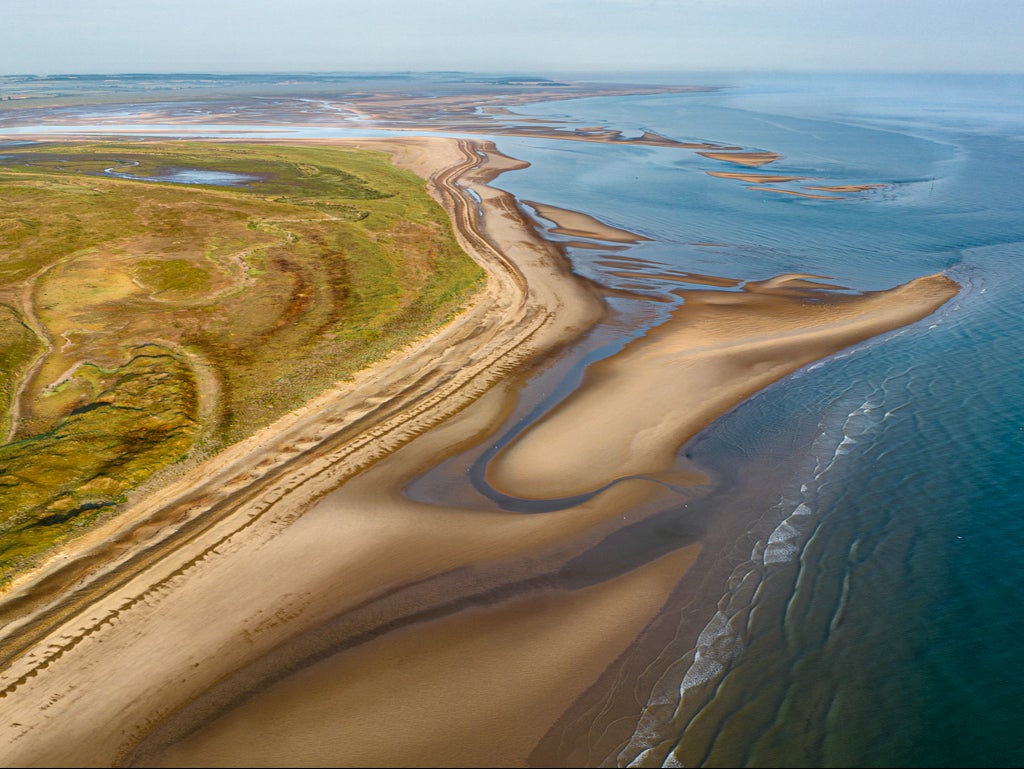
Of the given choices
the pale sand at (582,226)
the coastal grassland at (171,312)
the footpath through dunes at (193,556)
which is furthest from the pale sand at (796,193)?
the footpath through dunes at (193,556)

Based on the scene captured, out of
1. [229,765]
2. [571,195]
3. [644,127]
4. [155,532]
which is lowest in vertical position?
[229,765]

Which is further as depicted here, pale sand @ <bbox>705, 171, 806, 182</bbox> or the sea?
pale sand @ <bbox>705, 171, 806, 182</bbox>

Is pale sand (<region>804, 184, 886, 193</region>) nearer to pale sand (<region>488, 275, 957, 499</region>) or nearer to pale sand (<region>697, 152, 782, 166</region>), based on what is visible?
pale sand (<region>697, 152, 782, 166</region>)

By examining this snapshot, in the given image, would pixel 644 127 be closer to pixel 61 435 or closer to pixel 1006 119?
pixel 1006 119

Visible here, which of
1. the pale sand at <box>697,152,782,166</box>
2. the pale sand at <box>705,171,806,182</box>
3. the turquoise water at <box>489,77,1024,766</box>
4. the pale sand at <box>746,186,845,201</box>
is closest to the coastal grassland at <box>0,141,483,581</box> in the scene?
the turquoise water at <box>489,77,1024,766</box>

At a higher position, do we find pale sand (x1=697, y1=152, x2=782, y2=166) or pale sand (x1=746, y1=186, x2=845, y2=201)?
pale sand (x1=697, y1=152, x2=782, y2=166)

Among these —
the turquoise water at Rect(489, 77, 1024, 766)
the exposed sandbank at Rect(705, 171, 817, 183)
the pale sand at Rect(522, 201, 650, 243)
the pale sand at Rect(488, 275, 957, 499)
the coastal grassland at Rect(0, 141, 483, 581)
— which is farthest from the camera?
the exposed sandbank at Rect(705, 171, 817, 183)

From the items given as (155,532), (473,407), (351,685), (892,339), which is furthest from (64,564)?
(892,339)
